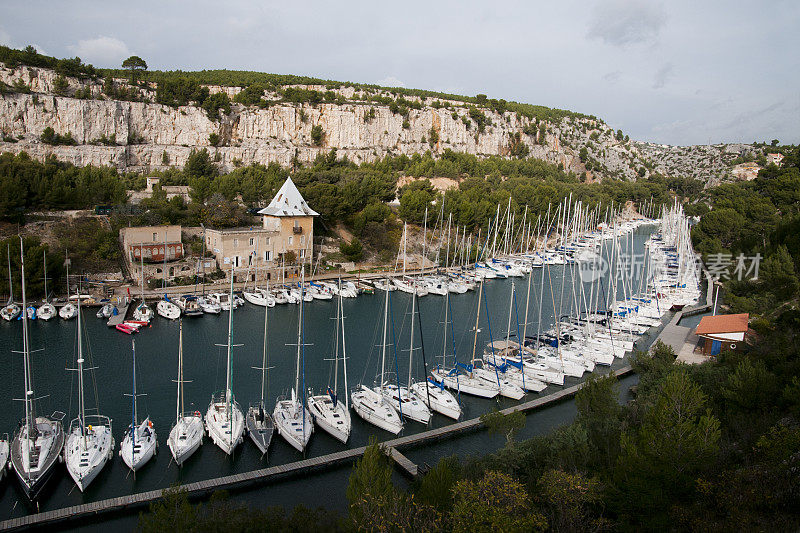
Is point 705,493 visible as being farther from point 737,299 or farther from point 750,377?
point 737,299

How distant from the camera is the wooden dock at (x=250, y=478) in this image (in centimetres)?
1252

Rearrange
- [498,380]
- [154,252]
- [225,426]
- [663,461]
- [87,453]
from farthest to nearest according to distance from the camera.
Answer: [154,252] → [498,380] → [225,426] → [87,453] → [663,461]

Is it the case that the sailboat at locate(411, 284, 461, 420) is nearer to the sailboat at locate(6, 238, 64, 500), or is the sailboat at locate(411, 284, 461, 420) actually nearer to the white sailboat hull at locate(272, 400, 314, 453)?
the white sailboat hull at locate(272, 400, 314, 453)

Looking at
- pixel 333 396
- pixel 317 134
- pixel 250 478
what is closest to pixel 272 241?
pixel 333 396

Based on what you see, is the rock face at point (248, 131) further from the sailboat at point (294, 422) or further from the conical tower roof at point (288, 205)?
the sailboat at point (294, 422)

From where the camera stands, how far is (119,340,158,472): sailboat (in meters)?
14.7

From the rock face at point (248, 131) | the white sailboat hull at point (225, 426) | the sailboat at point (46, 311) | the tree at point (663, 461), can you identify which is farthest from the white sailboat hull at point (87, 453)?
the rock face at point (248, 131)

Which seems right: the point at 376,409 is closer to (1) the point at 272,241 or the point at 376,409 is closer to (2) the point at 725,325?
(2) the point at 725,325

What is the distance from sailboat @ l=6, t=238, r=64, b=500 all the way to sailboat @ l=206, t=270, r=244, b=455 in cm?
403

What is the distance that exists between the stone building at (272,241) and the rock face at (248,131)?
28.1 meters

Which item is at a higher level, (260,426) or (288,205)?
(288,205)

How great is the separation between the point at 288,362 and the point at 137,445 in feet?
26.6

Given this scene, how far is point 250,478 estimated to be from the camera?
1452cm

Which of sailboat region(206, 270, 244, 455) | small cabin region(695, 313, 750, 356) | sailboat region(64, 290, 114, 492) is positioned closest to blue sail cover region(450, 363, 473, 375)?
sailboat region(206, 270, 244, 455)
